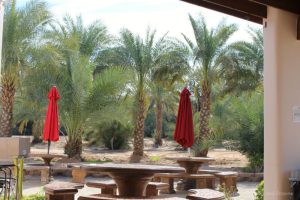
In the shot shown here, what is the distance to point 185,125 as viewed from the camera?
11.9 metres

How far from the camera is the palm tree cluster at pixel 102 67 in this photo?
19156 mm

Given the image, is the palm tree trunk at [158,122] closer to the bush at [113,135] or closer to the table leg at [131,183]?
the bush at [113,135]

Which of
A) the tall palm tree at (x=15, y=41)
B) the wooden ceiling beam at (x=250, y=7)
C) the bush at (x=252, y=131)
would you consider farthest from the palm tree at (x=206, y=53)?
the wooden ceiling beam at (x=250, y=7)

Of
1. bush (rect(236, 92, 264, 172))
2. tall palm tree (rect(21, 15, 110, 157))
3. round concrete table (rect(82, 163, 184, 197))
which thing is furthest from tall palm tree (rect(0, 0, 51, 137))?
round concrete table (rect(82, 163, 184, 197))

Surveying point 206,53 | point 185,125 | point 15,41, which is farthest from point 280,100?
point 15,41

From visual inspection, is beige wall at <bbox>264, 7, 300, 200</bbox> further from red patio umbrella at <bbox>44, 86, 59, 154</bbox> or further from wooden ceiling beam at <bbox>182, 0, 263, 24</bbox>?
red patio umbrella at <bbox>44, 86, 59, 154</bbox>

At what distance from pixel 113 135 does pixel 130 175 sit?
70.0 ft

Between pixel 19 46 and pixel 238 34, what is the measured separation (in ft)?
31.3

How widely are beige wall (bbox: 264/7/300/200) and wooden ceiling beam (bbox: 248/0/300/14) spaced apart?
0.37 feet

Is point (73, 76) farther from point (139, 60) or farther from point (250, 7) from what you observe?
point (250, 7)

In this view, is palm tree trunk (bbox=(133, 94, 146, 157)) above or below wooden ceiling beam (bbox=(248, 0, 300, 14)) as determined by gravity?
below

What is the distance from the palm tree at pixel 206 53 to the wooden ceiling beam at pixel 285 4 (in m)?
13.0

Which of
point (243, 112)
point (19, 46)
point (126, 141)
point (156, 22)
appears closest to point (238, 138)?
point (243, 112)

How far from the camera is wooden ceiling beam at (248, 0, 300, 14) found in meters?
6.56
